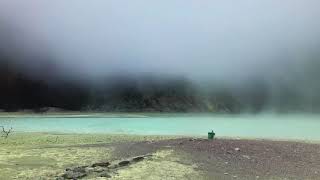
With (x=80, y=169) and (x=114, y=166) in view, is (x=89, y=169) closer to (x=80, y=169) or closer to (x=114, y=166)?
(x=80, y=169)

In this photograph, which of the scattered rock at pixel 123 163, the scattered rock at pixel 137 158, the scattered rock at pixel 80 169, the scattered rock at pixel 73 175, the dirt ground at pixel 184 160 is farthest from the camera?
the scattered rock at pixel 137 158

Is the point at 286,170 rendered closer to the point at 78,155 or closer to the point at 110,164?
the point at 110,164

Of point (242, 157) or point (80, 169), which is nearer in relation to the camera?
point (80, 169)

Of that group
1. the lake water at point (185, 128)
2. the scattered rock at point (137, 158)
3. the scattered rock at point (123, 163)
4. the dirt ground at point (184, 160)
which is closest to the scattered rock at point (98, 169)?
the dirt ground at point (184, 160)

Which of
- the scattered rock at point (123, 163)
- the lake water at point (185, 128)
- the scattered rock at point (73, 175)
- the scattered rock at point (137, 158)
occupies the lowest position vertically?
the scattered rock at point (73, 175)

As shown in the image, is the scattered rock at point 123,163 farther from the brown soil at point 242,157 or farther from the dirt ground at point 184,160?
the brown soil at point 242,157

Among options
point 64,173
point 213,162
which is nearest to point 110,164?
point 64,173

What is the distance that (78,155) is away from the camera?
87.3 feet

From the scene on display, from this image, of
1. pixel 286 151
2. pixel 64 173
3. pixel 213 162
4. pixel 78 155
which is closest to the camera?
pixel 64 173

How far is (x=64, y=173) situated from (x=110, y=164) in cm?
295

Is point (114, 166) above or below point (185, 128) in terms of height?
below

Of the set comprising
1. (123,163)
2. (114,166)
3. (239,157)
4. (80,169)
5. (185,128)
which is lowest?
(80,169)

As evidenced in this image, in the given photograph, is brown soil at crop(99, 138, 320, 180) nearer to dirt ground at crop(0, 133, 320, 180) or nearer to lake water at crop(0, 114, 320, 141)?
dirt ground at crop(0, 133, 320, 180)

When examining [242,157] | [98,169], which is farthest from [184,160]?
[98,169]
